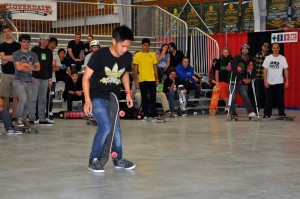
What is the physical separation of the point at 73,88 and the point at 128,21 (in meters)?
6.34

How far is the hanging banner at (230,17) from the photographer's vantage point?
19328 millimetres

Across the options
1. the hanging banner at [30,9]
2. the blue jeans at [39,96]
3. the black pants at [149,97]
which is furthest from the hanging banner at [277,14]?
the blue jeans at [39,96]

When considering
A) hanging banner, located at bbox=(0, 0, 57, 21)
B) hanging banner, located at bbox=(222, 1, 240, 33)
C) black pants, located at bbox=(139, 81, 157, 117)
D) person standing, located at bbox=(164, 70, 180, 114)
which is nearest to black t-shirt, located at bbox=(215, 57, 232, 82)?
person standing, located at bbox=(164, 70, 180, 114)

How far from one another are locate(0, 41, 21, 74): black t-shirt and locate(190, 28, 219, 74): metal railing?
8590 mm

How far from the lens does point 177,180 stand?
5684 mm

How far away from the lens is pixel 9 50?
34.8 feet

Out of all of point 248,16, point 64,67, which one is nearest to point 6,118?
point 64,67

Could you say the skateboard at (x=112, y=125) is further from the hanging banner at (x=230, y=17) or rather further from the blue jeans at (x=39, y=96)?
the hanging banner at (x=230, y=17)

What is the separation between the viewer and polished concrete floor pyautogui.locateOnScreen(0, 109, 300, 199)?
5160 millimetres

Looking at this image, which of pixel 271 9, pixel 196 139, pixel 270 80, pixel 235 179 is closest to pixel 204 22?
pixel 271 9

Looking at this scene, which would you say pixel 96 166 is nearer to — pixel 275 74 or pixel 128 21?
pixel 275 74

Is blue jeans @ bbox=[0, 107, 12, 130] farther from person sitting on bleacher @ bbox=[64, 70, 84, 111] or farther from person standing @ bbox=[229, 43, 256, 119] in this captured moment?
person standing @ bbox=[229, 43, 256, 119]

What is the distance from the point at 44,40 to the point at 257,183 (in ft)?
22.8

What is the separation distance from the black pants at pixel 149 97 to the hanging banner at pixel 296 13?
21.2ft
